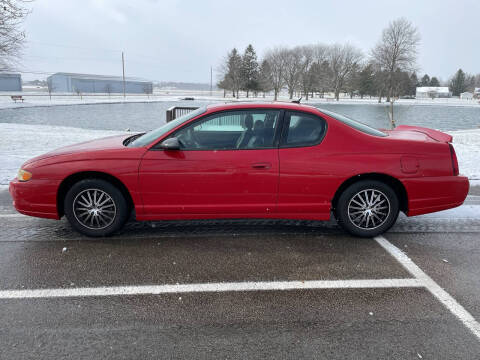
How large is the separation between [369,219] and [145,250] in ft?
8.56

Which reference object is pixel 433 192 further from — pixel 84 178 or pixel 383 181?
pixel 84 178

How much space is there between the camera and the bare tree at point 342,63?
274ft

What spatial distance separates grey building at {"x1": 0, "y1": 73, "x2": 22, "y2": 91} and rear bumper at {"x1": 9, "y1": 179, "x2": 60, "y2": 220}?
335 feet

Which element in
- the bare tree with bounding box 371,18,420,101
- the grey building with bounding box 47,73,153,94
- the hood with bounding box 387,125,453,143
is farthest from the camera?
the grey building with bounding box 47,73,153,94

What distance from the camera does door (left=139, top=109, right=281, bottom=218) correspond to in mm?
3959

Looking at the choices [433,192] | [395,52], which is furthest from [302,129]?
[395,52]

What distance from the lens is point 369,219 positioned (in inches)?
167

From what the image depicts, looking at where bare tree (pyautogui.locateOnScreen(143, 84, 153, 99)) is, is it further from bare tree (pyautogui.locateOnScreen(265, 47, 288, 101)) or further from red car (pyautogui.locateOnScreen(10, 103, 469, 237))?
red car (pyautogui.locateOnScreen(10, 103, 469, 237))

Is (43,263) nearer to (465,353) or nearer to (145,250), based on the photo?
(145,250)

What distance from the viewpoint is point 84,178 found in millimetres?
4102

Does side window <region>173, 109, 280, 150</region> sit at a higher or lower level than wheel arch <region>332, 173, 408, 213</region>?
higher

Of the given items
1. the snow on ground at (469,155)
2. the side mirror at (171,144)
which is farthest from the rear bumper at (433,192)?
the snow on ground at (469,155)

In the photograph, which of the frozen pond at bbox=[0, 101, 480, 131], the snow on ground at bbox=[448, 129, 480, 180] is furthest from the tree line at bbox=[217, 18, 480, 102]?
the snow on ground at bbox=[448, 129, 480, 180]

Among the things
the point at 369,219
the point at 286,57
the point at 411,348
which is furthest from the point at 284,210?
the point at 286,57
